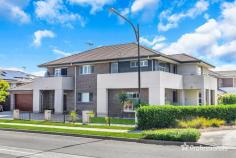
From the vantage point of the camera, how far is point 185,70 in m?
35.3

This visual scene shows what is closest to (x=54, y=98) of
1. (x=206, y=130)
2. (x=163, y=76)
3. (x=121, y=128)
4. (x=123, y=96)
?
(x=123, y=96)

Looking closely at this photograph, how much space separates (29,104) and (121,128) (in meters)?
24.2

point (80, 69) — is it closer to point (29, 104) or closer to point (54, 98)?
point (54, 98)

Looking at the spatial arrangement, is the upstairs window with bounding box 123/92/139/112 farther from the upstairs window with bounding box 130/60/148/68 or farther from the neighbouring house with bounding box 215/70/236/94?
the neighbouring house with bounding box 215/70/236/94

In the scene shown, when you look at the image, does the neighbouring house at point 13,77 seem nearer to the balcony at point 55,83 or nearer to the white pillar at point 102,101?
the balcony at point 55,83

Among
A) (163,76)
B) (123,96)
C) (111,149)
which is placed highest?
(163,76)

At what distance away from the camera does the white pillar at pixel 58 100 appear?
35031 mm

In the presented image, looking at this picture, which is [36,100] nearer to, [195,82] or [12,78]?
[195,82]

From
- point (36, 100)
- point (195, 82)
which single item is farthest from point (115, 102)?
point (36, 100)

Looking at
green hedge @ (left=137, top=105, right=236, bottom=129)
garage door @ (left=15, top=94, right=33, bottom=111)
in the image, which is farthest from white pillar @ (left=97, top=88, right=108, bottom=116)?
garage door @ (left=15, top=94, right=33, bottom=111)

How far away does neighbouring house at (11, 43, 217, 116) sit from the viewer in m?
29.7

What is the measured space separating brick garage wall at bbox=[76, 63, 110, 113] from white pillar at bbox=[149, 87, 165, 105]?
6559 mm

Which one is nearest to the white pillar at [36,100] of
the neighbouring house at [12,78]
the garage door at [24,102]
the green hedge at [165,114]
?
the garage door at [24,102]

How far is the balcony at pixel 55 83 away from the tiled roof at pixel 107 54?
83.7 inches
